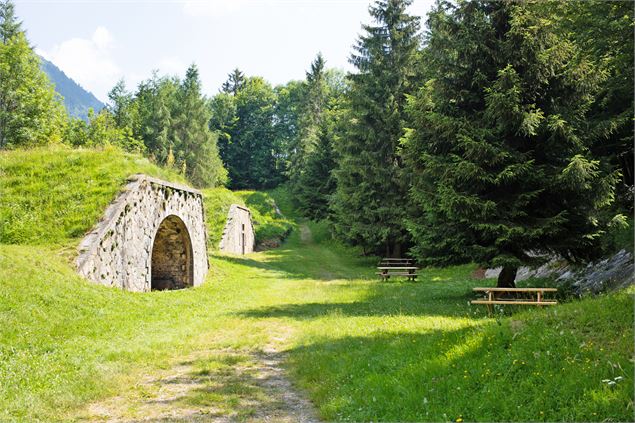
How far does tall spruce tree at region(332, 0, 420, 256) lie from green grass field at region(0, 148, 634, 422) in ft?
42.3

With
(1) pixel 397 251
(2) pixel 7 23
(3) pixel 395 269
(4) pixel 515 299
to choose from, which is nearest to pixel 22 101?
(2) pixel 7 23

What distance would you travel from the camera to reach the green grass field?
5281 mm

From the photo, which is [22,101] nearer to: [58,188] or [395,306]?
[58,188]

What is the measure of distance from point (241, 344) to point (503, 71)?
372 inches

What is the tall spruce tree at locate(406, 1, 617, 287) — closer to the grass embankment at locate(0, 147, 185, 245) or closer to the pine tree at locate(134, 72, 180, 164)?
the grass embankment at locate(0, 147, 185, 245)

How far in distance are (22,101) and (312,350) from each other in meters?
40.1

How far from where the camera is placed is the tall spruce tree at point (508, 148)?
11.8 meters

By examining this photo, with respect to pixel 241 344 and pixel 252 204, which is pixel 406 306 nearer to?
pixel 241 344

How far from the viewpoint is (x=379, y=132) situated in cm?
2820

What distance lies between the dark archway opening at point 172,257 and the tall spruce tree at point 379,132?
1153 cm

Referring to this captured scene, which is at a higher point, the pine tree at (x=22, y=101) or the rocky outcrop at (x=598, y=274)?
the pine tree at (x=22, y=101)

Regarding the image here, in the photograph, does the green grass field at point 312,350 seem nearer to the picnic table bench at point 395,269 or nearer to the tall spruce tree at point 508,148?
the tall spruce tree at point 508,148

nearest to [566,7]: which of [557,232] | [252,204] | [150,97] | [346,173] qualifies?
[557,232]

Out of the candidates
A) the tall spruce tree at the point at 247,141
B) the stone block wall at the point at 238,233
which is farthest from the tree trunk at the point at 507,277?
the tall spruce tree at the point at 247,141
